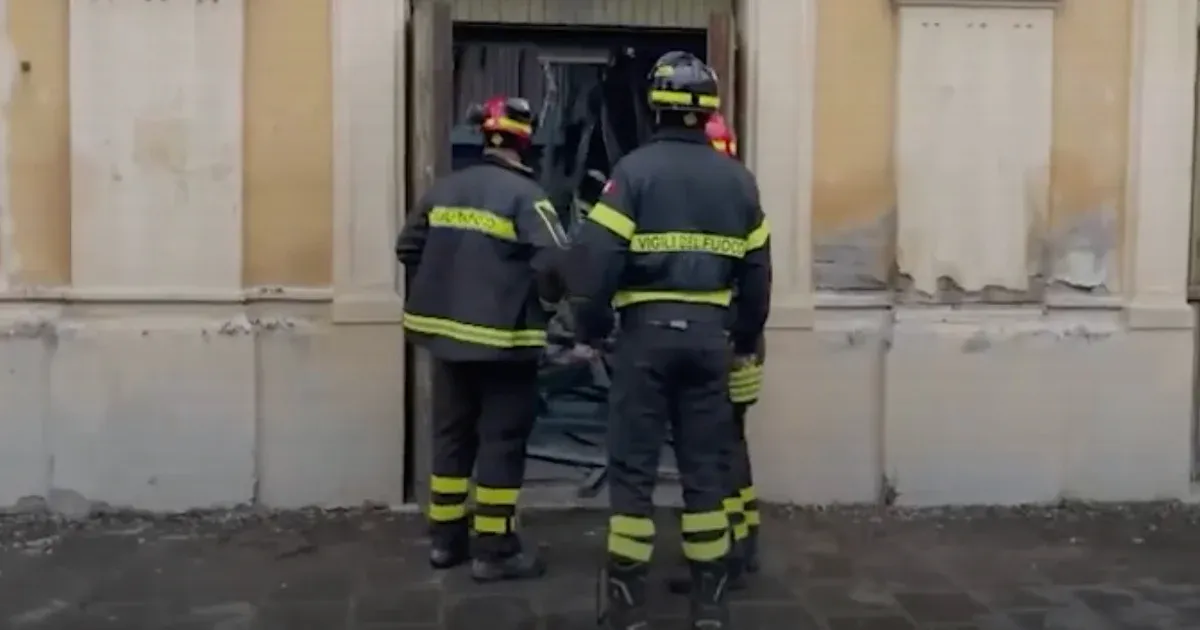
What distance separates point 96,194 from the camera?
24.1 feet

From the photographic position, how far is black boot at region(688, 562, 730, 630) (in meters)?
5.55

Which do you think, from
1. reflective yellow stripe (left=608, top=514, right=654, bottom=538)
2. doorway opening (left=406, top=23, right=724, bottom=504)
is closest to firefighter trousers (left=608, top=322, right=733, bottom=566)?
reflective yellow stripe (left=608, top=514, right=654, bottom=538)

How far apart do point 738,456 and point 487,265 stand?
133cm

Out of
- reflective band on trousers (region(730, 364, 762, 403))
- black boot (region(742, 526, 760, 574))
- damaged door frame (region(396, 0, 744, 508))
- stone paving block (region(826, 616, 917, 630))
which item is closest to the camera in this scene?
stone paving block (region(826, 616, 917, 630))

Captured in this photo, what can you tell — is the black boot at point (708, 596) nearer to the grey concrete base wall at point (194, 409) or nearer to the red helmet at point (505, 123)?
the red helmet at point (505, 123)

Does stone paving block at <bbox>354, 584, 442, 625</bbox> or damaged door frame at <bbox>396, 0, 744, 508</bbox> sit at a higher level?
damaged door frame at <bbox>396, 0, 744, 508</bbox>

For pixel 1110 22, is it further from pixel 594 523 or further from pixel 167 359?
pixel 167 359

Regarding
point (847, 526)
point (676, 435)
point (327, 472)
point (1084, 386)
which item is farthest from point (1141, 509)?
point (327, 472)

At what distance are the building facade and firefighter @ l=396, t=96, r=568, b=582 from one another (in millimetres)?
1117

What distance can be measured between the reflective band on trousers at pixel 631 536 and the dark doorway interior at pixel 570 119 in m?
2.46

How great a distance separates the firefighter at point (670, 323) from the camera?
5543 mm

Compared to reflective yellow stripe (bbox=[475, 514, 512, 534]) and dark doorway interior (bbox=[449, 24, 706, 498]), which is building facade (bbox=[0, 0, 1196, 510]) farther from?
reflective yellow stripe (bbox=[475, 514, 512, 534])

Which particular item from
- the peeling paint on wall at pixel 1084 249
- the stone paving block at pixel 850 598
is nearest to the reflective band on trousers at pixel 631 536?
the stone paving block at pixel 850 598

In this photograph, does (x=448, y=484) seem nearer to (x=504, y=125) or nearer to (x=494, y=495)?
(x=494, y=495)
